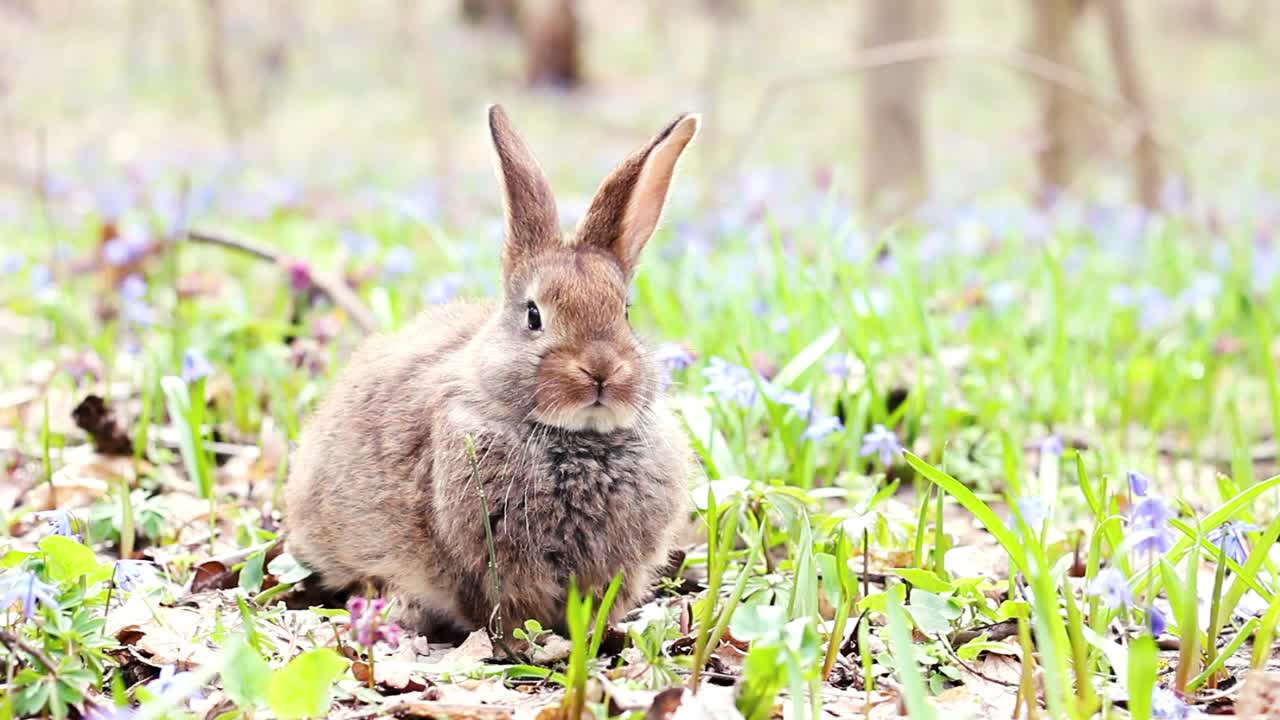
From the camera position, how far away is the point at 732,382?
309cm

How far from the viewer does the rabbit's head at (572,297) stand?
2.48 m

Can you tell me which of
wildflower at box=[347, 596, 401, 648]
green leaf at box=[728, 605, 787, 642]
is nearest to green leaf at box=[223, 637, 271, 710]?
wildflower at box=[347, 596, 401, 648]

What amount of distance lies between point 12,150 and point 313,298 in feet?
21.5

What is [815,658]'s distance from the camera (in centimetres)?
199

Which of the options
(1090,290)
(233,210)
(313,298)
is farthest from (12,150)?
(1090,290)

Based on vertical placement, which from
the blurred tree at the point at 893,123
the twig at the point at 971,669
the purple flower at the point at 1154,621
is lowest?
the twig at the point at 971,669

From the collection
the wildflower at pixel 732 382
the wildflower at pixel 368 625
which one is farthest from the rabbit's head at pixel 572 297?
the wildflower at pixel 368 625

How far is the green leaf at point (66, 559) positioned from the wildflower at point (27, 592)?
48mm

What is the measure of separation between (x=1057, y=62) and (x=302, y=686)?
8531mm

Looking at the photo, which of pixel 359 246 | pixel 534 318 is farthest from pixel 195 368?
pixel 359 246

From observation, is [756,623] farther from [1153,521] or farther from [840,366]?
[840,366]

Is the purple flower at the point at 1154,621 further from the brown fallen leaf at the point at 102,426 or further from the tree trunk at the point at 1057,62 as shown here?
the tree trunk at the point at 1057,62

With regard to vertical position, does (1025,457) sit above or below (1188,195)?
below

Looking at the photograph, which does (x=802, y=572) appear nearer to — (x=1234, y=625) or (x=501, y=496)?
(x=501, y=496)
